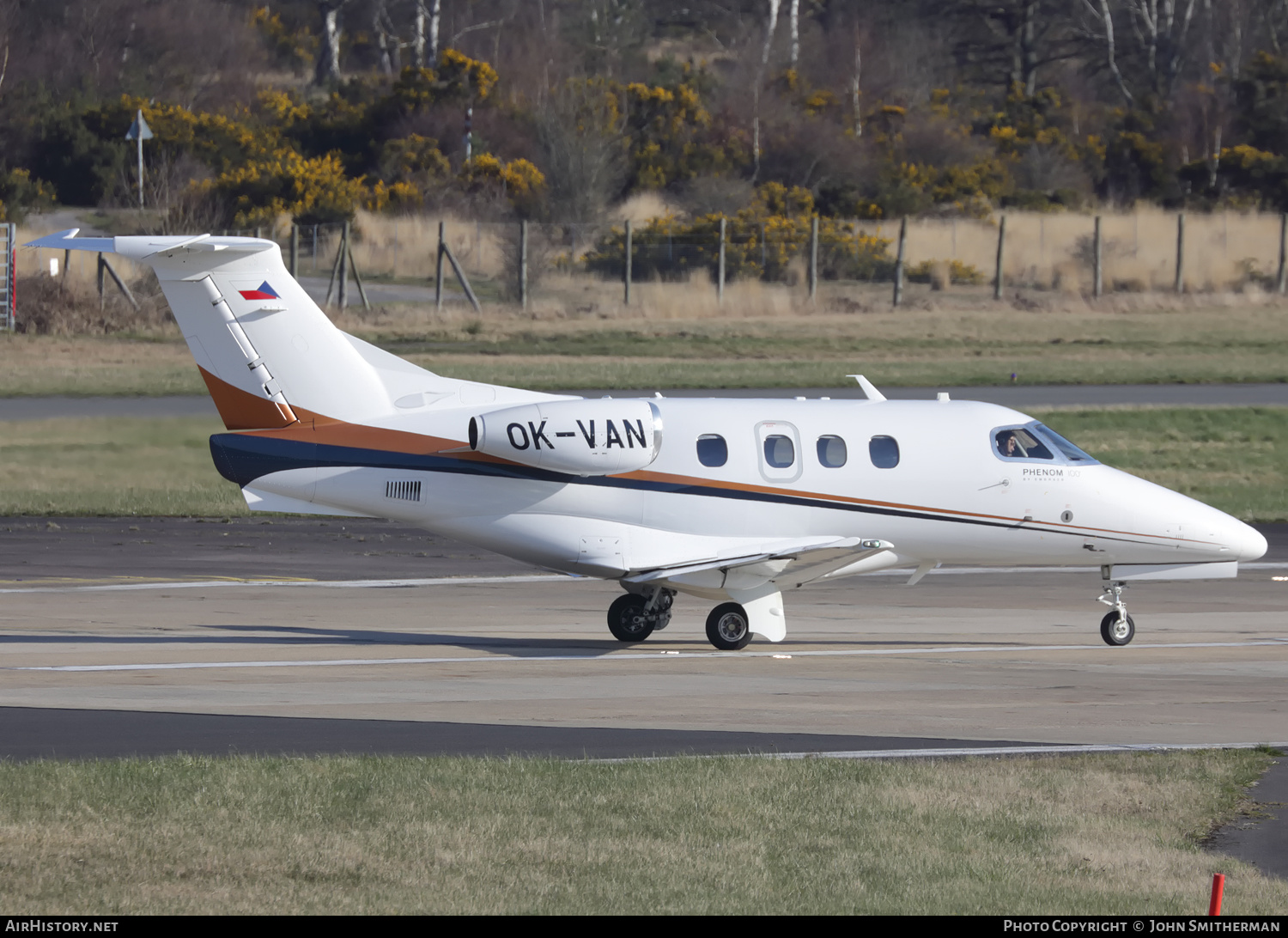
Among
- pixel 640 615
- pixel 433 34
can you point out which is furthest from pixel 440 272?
pixel 433 34

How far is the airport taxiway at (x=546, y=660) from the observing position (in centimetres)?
1544

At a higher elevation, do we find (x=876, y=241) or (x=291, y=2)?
(x=291, y=2)

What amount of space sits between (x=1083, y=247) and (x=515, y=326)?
24.9 meters

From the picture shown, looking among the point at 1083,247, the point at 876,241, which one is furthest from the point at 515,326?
the point at 1083,247

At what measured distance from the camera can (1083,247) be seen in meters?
68.8

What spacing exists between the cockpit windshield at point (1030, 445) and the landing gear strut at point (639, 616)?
4095mm

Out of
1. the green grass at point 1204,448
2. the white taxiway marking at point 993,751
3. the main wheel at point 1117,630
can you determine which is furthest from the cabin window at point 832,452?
the green grass at point 1204,448

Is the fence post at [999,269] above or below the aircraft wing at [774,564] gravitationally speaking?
above

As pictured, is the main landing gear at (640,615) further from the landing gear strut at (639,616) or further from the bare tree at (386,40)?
the bare tree at (386,40)

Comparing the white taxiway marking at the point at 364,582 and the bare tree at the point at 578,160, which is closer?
the white taxiway marking at the point at 364,582

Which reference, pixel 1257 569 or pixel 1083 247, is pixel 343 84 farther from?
pixel 1257 569

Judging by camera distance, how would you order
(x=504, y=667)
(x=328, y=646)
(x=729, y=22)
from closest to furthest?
(x=504, y=667) < (x=328, y=646) < (x=729, y=22)

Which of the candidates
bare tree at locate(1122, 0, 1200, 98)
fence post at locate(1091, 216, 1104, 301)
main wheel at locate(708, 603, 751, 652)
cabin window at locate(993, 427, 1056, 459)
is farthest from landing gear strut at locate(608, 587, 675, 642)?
bare tree at locate(1122, 0, 1200, 98)

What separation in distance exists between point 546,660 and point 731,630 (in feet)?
6.87
